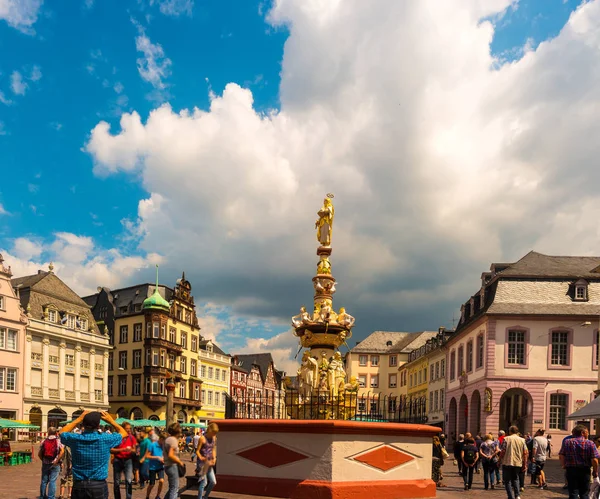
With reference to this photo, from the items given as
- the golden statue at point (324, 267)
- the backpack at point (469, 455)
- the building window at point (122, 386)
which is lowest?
the building window at point (122, 386)

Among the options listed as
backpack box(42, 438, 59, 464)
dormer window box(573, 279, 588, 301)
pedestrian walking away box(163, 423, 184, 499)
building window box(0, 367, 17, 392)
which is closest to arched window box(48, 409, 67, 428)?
building window box(0, 367, 17, 392)

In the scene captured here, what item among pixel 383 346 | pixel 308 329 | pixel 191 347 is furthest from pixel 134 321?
pixel 308 329

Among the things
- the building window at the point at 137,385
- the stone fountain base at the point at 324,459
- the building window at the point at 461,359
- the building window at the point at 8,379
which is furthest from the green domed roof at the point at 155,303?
the stone fountain base at the point at 324,459

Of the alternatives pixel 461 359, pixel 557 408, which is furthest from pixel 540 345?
pixel 461 359

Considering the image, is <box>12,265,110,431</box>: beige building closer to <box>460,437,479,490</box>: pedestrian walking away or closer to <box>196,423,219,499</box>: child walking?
<box>460,437,479,490</box>: pedestrian walking away

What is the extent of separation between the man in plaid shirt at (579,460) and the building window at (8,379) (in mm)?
45110

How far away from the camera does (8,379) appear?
1991 inches

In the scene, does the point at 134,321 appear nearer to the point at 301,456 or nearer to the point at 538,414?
the point at 538,414

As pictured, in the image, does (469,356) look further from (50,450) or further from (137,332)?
(50,450)

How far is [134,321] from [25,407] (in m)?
18.4

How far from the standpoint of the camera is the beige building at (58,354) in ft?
177

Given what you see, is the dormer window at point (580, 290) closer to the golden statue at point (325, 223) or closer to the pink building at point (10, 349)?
the golden statue at point (325, 223)

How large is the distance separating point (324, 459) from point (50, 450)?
507 cm

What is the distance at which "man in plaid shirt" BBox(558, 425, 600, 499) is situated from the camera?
1210cm
